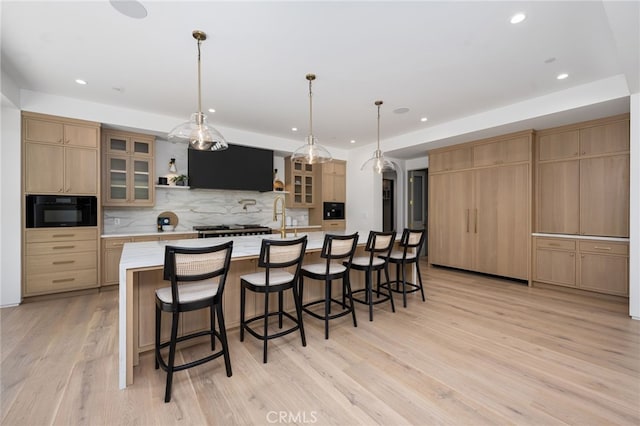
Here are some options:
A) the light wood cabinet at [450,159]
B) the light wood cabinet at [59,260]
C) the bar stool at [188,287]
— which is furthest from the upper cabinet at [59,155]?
the light wood cabinet at [450,159]

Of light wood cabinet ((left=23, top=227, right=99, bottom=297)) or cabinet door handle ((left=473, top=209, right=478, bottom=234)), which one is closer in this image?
light wood cabinet ((left=23, top=227, right=99, bottom=297))

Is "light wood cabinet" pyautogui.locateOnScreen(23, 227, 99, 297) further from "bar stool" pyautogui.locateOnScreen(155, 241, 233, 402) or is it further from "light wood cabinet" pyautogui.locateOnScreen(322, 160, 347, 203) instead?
"light wood cabinet" pyautogui.locateOnScreen(322, 160, 347, 203)

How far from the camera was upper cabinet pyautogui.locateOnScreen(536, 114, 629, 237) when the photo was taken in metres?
3.68

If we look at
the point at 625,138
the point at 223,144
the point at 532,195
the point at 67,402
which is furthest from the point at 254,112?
the point at 625,138

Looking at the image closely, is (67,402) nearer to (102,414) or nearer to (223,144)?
(102,414)

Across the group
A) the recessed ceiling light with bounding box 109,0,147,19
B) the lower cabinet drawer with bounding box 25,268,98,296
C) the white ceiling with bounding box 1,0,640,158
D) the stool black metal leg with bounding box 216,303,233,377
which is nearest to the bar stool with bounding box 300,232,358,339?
the stool black metal leg with bounding box 216,303,233,377

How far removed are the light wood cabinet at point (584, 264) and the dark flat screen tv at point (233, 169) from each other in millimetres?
4723

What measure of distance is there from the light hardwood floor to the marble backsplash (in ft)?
5.65

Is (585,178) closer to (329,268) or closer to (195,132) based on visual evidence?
(329,268)

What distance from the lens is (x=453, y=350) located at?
2408mm

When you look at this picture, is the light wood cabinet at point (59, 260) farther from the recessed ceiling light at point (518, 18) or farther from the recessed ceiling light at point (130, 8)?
the recessed ceiling light at point (518, 18)

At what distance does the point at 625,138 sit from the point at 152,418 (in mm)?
5734

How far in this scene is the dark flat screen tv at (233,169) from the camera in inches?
192

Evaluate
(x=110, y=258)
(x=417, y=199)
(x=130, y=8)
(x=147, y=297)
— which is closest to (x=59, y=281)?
(x=110, y=258)
